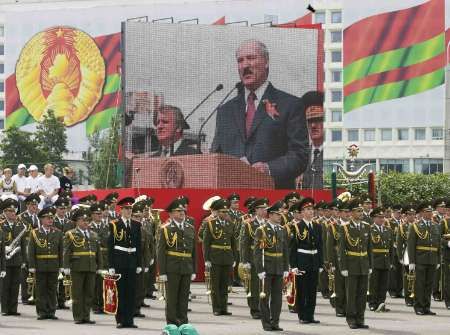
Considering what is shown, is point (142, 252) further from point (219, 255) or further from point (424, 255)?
point (424, 255)

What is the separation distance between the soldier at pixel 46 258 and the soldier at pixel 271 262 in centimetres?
360

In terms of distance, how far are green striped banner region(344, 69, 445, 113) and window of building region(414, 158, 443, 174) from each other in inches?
256

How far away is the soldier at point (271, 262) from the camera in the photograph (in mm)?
20312

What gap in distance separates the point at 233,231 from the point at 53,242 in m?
3.58

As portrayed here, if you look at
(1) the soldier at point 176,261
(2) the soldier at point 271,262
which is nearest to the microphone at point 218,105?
(2) the soldier at point 271,262

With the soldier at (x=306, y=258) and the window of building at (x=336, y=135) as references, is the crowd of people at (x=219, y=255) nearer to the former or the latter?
the soldier at (x=306, y=258)

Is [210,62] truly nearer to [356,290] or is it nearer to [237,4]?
[356,290]

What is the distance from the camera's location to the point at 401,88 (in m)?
125

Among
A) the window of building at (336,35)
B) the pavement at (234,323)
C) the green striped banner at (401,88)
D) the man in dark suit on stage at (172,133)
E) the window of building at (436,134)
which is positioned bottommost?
the pavement at (234,323)

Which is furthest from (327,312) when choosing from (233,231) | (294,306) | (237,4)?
(237,4)

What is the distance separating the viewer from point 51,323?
21172 mm

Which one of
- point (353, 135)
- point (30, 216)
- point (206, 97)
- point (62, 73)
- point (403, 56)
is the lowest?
point (30, 216)

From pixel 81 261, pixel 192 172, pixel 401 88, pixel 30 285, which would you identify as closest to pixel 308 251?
pixel 81 261

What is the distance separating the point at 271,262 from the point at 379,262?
4.18 m
